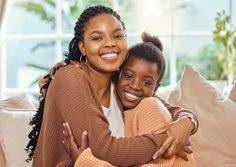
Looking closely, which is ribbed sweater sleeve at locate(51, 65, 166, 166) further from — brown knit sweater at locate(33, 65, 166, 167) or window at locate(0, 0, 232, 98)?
window at locate(0, 0, 232, 98)

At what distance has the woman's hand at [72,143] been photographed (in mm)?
1629

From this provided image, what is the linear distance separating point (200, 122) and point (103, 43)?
3.04 feet

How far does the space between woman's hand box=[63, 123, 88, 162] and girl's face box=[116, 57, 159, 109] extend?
14.6 inches

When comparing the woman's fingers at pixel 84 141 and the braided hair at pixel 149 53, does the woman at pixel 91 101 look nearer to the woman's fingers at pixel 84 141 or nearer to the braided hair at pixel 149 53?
the woman's fingers at pixel 84 141

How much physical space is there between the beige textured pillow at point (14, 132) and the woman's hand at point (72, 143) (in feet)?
2.13

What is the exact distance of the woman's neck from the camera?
6.17 feet

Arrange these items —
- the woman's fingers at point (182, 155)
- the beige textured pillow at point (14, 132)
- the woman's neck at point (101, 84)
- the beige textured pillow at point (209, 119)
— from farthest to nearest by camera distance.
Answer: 1. the beige textured pillow at point (209, 119)
2. the beige textured pillow at point (14, 132)
3. the woman's neck at point (101, 84)
4. the woman's fingers at point (182, 155)

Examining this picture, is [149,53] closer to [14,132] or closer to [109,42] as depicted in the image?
[109,42]

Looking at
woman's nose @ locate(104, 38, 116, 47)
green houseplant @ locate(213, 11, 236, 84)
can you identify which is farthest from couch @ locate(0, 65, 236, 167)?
woman's nose @ locate(104, 38, 116, 47)

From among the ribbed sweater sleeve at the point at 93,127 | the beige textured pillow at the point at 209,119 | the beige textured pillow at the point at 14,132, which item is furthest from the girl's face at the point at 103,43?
the beige textured pillow at the point at 209,119

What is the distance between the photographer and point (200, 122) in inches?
98.6

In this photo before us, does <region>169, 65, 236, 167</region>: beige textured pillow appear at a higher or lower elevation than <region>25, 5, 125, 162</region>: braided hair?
lower

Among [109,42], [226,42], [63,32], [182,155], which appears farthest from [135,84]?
[63,32]

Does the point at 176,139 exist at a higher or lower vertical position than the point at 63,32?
lower
